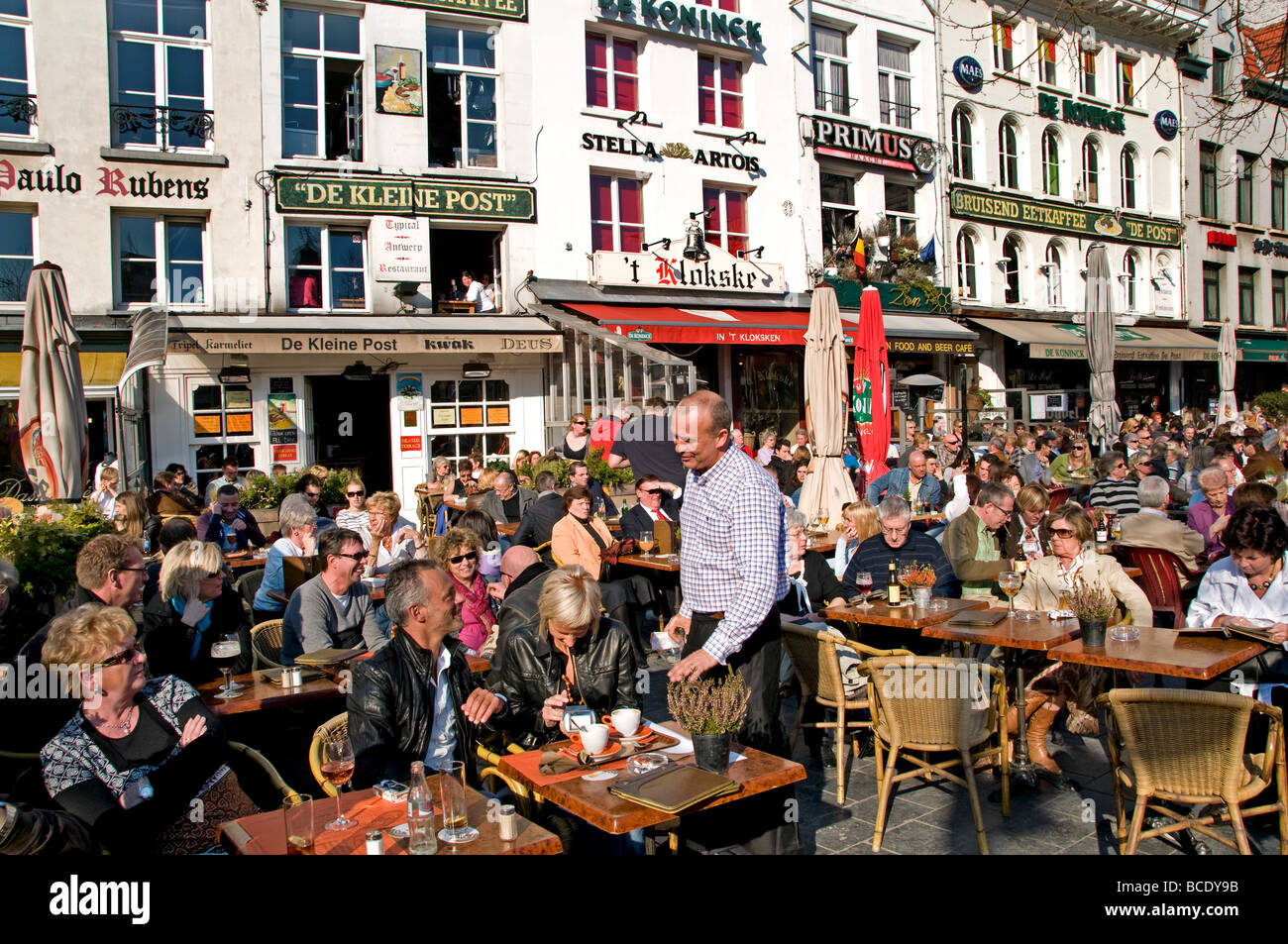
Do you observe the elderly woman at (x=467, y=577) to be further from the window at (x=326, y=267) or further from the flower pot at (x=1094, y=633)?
the window at (x=326, y=267)

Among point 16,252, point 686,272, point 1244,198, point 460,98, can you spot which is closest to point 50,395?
point 16,252

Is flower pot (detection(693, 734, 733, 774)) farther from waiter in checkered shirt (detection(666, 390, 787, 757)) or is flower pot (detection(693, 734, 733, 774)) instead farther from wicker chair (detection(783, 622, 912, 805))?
wicker chair (detection(783, 622, 912, 805))

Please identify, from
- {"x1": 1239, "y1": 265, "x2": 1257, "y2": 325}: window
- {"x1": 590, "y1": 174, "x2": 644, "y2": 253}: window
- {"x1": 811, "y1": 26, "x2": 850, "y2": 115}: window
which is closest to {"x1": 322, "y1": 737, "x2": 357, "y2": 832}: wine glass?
{"x1": 590, "y1": 174, "x2": 644, "y2": 253}: window

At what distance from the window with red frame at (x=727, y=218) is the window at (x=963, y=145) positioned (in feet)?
21.2

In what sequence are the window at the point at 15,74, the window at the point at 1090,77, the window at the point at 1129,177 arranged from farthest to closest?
the window at the point at 1129,177, the window at the point at 1090,77, the window at the point at 15,74

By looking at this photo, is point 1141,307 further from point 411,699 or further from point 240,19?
point 411,699

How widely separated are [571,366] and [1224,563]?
12421 mm

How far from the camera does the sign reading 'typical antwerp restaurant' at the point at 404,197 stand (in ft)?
50.1

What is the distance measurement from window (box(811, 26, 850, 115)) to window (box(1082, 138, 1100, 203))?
330 inches

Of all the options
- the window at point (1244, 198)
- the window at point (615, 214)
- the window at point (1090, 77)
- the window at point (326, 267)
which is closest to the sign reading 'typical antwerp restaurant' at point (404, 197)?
the window at point (326, 267)

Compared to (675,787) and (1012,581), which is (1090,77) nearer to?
(1012,581)

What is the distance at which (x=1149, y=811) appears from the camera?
466cm

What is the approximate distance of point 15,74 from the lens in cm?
1402

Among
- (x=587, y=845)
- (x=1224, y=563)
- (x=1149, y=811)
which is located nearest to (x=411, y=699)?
(x=587, y=845)
